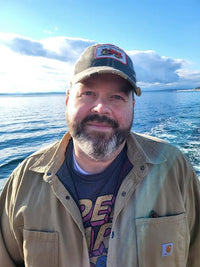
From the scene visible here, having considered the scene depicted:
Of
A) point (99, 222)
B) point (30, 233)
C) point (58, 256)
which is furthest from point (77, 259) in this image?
point (30, 233)

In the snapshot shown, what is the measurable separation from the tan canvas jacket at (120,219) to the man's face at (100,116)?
0.31m

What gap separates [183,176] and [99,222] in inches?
34.0

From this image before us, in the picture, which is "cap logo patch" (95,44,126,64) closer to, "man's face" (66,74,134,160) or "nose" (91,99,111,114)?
"man's face" (66,74,134,160)

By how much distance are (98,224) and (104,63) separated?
146 centimetres

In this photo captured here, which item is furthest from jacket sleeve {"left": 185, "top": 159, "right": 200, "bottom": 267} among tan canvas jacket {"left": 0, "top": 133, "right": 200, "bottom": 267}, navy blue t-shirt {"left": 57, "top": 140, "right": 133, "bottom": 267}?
navy blue t-shirt {"left": 57, "top": 140, "right": 133, "bottom": 267}

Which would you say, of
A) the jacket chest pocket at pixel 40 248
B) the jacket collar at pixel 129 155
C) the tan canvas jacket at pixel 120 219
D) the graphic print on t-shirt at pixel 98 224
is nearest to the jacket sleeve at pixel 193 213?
the tan canvas jacket at pixel 120 219

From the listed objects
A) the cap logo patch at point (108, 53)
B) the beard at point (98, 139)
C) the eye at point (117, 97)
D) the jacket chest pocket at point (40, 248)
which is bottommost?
the jacket chest pocket at point (40, 248)

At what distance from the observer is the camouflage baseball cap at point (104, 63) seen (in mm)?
1785

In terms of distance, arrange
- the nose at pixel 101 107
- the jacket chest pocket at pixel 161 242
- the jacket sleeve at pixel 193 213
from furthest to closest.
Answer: the jacket sleeve at pixel 193 213 → the nose at pixel 101 107 → the jacket chest pocket at pixel 161 242

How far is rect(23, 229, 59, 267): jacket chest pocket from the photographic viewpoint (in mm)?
1641

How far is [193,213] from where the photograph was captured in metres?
1.87

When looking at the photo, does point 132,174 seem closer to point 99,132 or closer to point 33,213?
point 99,132

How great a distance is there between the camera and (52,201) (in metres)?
1.71

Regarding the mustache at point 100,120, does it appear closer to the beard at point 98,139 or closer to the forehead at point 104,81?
the beard at point 98,139
